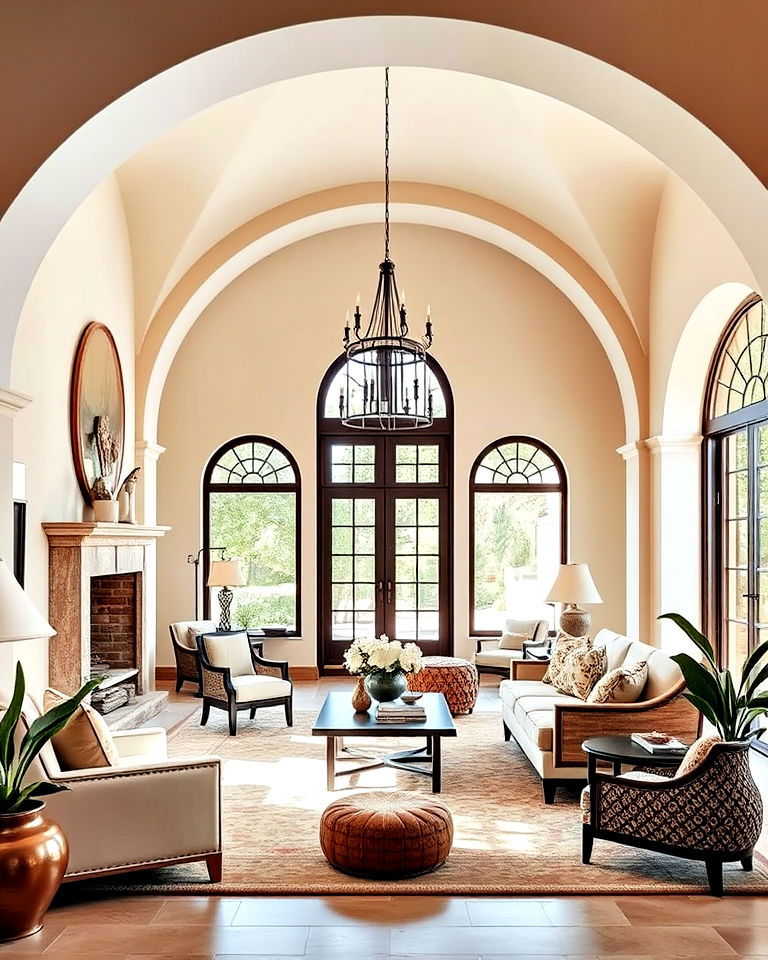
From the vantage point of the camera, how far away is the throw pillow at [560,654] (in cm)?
709

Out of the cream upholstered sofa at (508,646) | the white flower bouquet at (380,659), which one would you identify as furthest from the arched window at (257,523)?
the white flower bouquet at (380,659)

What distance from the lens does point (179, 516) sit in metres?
10.6

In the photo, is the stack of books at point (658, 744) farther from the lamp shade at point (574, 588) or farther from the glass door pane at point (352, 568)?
the glass door pane at point (352, 568)

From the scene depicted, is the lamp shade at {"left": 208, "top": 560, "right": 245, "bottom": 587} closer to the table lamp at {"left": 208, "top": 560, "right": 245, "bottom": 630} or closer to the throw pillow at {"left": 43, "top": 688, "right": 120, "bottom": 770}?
the table lamp at {"left": 208, "top": 560, "right": 245, "bottom": 630}

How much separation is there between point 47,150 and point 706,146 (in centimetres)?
296

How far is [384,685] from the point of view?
6418 millimetres

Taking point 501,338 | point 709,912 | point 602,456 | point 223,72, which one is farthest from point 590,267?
point 709,912

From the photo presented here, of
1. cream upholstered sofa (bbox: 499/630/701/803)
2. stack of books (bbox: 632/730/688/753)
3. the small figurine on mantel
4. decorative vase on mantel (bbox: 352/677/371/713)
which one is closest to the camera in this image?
stack of books (bbox: 632/730/688/753)

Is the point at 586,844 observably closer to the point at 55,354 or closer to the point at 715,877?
the point at 715,877

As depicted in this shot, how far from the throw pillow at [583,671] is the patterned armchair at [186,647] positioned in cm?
399

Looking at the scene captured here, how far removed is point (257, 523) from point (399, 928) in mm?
7139

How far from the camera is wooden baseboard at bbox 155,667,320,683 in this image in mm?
10461

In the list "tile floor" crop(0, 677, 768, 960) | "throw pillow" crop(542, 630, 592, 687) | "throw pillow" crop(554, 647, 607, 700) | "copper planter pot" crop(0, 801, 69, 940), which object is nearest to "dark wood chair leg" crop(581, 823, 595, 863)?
"tile floor" crop(0, 677, 768, 960)

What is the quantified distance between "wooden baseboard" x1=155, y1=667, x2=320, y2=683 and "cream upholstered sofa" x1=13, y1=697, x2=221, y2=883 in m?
5.98
